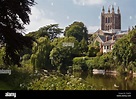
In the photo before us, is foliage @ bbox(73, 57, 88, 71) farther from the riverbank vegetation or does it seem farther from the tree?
the tree

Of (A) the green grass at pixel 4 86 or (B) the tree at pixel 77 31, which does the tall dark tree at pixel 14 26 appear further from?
(B) the tree at pixel 77 31

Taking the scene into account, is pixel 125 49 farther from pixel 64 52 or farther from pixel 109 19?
pixel 64 52

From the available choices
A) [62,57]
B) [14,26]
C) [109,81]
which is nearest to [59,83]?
[62,57]

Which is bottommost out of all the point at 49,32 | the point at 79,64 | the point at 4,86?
the point at 4,86

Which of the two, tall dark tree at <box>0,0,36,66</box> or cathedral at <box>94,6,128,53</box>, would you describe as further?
cathedral at <box>94,6,128,53</box>

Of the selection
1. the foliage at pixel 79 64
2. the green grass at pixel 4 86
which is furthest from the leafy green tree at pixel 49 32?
the green grass at pixel 4 86

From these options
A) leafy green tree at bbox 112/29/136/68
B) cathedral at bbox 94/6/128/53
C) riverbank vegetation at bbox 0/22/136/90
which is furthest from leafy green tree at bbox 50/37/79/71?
leafy green tree at bbox 112/29/136/68

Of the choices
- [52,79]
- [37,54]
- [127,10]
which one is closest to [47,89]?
[52,79]
